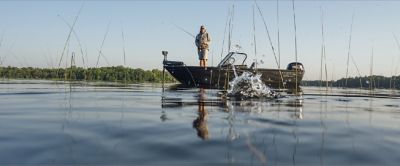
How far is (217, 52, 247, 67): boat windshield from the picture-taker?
1561cm

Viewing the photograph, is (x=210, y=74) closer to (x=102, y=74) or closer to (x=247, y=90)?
(x=247, y=90)

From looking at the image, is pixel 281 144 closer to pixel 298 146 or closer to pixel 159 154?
pixel 298 146

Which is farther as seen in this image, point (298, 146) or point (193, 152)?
point (298, 146)

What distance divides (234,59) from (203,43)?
165 centimetres

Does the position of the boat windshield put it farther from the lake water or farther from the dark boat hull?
the lake water

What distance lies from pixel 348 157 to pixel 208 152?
821 mm

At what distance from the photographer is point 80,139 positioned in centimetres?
264

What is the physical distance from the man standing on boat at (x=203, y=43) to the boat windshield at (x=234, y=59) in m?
0.91

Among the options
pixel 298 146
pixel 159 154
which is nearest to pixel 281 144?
pixel 298 146

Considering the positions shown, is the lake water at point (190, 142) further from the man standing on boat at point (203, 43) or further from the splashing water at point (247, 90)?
the man standing on boat at point (203, 43)

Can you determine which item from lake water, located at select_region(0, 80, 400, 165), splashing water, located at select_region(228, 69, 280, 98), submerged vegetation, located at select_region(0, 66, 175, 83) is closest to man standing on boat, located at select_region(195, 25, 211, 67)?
splashing water, located at select_region(228, 69, 280, 98)

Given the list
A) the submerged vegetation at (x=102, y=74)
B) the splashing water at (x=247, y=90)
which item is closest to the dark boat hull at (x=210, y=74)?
the splashing water at (x=247, y=90)

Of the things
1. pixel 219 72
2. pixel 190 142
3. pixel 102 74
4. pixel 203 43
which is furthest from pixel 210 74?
pixel 102 74

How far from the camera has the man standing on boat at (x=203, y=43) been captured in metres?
16.5
